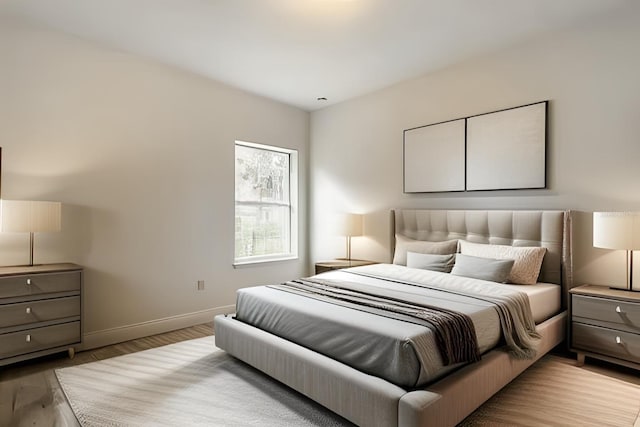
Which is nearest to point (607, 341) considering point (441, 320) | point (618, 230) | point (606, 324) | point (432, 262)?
point (606, 324)

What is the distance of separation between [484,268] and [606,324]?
2.94 ft

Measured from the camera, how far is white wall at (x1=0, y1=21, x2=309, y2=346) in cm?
308

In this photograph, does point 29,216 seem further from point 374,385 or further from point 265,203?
point 374,385

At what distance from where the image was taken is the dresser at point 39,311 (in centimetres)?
269

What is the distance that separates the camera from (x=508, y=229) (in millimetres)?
3406

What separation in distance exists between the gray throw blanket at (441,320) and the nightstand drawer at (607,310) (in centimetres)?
129

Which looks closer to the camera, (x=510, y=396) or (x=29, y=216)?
(x=510, y=396)

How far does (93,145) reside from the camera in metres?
3.40

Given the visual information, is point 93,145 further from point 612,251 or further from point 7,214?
point 612,251

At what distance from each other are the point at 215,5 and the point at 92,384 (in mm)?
2911

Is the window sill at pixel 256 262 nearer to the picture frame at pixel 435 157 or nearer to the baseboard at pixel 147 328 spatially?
the baseboard at pixel 147 328

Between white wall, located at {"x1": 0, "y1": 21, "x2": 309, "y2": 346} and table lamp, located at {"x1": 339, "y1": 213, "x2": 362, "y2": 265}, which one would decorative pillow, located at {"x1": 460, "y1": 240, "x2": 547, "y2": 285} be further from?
white wall, located at {"x1": 0, "y1": 21, "x2": 309, "y2": 346}

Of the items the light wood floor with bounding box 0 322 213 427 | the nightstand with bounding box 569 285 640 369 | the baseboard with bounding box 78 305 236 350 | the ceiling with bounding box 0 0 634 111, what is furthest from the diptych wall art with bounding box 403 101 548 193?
the light wood floor with bounding box 0 322 213 427

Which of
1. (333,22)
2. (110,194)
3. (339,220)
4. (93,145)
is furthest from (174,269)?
(333,22)
